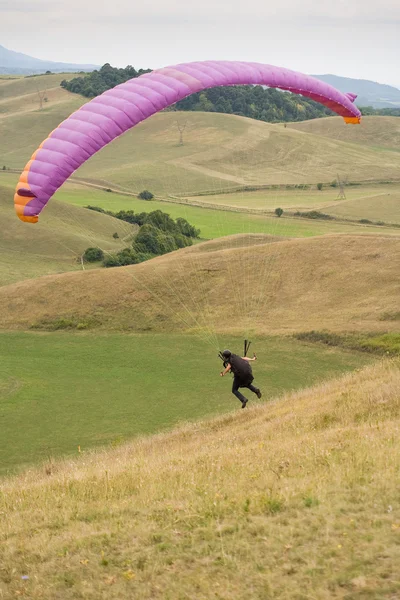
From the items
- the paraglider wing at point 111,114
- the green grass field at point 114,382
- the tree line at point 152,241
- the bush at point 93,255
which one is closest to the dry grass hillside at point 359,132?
the tree line at point 152,241

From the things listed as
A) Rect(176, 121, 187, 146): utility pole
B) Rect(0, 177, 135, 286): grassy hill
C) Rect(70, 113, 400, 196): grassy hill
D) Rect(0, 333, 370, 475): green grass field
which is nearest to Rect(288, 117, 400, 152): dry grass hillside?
Rect(70, 113, 400, 196): grassy hill

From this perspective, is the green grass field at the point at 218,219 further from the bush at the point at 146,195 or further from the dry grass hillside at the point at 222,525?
the dry grass hillside at the point at 222,525

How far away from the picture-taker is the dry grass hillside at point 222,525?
24.7 ft

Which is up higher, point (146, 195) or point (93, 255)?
point (146, 195)

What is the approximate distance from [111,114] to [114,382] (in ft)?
48.5

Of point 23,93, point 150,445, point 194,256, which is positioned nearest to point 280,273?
point 194,256

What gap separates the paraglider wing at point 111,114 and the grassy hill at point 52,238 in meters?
38.7

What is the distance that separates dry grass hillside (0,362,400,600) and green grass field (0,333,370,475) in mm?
9966

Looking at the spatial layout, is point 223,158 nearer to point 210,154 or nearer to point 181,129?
point 210,154

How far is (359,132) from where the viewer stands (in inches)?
6058

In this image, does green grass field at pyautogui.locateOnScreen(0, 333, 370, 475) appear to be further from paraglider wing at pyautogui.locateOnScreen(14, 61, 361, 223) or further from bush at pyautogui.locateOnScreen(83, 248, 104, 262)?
bush at pyautogui.locateOnScreen(83, 248, 104, 262)

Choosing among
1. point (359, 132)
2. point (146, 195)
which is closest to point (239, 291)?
point (146, 195)

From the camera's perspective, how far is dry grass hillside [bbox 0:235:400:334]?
37312 millimetres

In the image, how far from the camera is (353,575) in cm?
725
